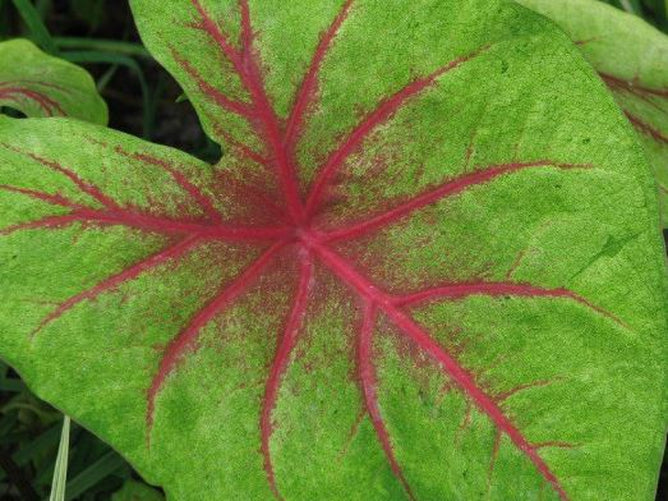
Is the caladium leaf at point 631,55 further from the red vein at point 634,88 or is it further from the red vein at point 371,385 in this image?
the red vein at point 371,385

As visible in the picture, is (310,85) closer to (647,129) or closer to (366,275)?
(366,275)

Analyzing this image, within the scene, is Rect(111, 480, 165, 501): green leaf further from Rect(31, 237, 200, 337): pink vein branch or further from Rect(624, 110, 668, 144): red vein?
Rect(624, 110, 668, 144): red vein

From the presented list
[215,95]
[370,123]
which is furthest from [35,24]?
[370,123]

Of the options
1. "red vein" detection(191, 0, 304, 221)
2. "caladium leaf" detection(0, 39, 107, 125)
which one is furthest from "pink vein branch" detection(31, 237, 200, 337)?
"caladium leaf" detection(0, 39, 107, 125)

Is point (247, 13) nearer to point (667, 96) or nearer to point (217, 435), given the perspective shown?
point (217, 435)

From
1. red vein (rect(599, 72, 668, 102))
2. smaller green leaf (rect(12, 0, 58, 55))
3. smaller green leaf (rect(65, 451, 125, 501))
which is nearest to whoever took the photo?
red vein (rect(599, 72, 668, 102))

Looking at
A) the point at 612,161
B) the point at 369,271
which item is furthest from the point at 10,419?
the point at 612,161
